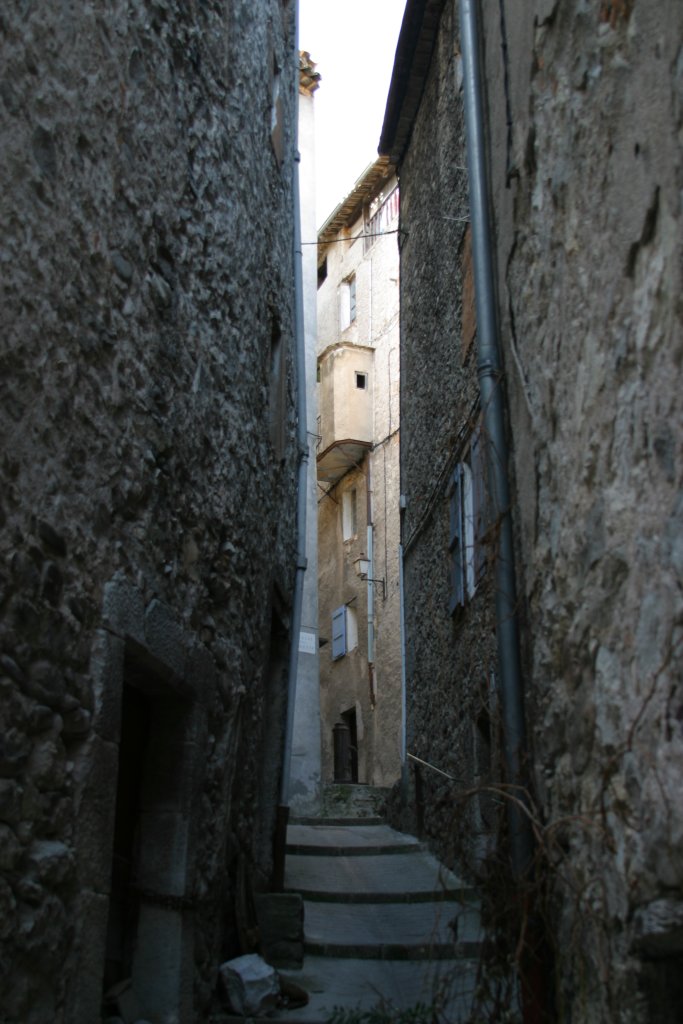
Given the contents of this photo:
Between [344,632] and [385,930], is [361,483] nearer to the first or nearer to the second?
[344,632]

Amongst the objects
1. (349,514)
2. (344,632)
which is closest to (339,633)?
(344,632)

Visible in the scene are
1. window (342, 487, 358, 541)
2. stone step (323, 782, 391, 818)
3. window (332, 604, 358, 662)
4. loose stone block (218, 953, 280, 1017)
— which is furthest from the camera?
window (342, 487, 358, 541)

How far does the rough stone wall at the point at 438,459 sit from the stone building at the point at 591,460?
2.80m

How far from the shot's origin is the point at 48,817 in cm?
340

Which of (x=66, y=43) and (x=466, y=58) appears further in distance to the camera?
(x=466, y=58)

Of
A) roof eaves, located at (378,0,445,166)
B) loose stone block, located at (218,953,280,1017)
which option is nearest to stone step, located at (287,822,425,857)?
loose stone block, located at (218,953,280,1017)

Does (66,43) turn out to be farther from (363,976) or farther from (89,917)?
(363,976)

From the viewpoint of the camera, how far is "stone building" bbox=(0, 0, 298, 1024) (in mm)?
3348

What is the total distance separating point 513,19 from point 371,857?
6.81 meters

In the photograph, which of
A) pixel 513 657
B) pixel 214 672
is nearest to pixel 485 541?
pixel 513 657

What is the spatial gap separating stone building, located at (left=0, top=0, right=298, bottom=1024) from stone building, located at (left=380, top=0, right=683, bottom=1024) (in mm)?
1267

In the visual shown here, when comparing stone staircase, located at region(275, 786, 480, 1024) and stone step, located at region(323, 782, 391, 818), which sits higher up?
stone step, located at region(323, 782, 391, 818)

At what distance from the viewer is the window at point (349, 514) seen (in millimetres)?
21919

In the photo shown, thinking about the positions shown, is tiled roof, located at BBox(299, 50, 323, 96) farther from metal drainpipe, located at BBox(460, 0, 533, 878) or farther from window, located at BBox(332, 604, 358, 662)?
metal drainpipe, located at BBox(460, 0, 533, 878)
